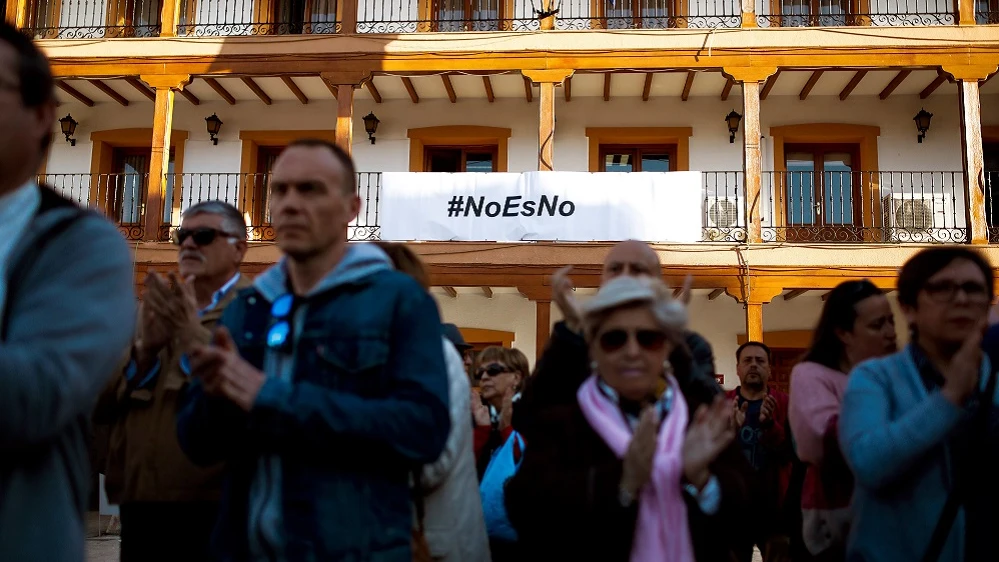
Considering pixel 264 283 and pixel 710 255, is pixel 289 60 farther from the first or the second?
pixel 264 283

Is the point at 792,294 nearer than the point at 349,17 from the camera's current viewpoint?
No

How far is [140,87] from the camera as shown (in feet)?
46.7

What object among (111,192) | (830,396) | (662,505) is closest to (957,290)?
(830,396)

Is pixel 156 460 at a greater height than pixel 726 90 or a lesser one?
lesser

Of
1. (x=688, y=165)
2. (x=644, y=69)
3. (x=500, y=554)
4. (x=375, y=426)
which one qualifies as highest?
Answer: (x=644, y=69)

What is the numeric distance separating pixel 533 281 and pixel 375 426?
10.4 meters

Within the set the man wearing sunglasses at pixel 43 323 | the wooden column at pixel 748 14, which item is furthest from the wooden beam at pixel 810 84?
the man wearing sunglasses at pixel 43 323

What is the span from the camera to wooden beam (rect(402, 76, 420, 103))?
45.4 ft

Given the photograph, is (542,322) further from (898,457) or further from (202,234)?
(898,457)

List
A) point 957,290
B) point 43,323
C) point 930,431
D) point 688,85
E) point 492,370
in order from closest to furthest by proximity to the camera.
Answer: point 43,323 < point 930,431 < point 957,290 < point 492,370 < point 688,85

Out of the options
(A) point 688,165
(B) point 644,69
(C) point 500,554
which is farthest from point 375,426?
(A) point 688,165

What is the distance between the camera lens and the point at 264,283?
1.98 m

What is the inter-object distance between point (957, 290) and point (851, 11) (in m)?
13.0

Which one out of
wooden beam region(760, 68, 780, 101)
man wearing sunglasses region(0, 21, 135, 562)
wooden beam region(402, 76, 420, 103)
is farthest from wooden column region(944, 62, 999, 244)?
man wearing sunglasses region(0, 21, 135, 562)
